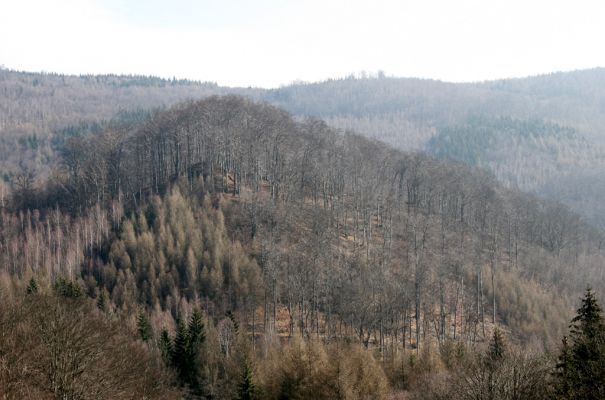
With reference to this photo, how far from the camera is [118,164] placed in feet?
309

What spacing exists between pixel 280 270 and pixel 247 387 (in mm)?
31372

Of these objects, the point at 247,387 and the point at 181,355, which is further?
the point at 181,355

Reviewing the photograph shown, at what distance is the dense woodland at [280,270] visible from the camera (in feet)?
115

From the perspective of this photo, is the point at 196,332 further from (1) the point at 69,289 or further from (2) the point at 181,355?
(1) the point at 69,289

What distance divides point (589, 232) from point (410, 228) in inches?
1970

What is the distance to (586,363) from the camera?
25797 millimetres

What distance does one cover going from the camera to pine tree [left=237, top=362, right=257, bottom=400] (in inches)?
1545

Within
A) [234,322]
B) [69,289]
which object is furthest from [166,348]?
[69,289]

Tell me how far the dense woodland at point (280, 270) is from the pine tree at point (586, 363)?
0.63 ft

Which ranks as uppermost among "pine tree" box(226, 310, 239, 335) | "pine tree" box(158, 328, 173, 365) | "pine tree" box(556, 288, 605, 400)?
"pine tree" box(556, 288, 605, 400)

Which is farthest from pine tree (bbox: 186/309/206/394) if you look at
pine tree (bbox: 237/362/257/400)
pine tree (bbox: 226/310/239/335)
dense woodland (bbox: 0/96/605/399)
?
pine tree (bbox: 237/362/257/400)

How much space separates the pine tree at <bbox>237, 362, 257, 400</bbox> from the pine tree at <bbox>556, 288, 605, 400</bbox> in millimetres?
22483

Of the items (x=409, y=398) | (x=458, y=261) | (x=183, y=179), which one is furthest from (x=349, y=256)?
(x=409, y=398)

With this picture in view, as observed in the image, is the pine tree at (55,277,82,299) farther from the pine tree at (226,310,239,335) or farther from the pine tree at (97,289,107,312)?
the pine tree at (226,310,239,335)
